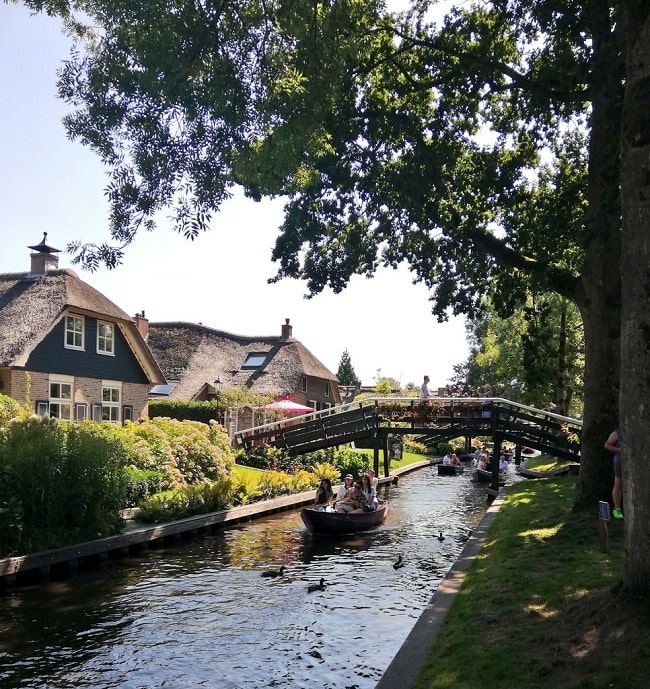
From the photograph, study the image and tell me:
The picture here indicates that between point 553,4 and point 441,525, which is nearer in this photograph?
point 553,4

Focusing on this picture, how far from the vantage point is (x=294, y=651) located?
10172mm

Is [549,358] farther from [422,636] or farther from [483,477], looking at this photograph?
[422,636]

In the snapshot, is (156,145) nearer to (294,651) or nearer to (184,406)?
(294,651)

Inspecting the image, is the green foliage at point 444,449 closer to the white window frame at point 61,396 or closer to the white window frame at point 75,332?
the white window frame at point 75,332

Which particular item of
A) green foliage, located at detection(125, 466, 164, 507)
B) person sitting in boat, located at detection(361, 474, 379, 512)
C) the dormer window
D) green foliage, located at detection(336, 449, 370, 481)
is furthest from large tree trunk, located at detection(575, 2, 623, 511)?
the dormer window

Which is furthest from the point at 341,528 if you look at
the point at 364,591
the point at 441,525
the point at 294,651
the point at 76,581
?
the point at 294,651

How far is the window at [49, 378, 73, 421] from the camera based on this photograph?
31.1 m

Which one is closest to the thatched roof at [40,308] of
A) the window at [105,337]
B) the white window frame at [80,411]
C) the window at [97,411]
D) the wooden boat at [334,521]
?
the window at [105,337]

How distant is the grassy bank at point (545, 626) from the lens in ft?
20.5

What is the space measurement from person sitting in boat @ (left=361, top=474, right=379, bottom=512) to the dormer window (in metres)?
30.2

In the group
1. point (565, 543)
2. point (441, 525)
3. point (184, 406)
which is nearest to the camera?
point (565, 543)

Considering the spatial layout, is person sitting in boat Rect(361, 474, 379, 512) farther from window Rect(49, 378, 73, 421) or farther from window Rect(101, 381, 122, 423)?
window Rect(101, 381, 122, 423)

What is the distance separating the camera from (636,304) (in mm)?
7023

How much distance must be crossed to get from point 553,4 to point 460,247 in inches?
245
